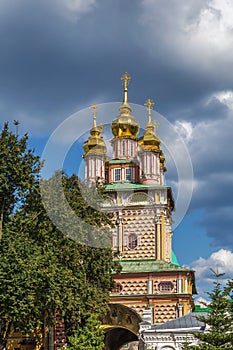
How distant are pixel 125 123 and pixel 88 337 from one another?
1927 centimetres

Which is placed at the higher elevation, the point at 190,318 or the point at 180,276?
the point at 180,276

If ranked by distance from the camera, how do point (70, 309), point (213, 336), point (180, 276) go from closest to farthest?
point (213, 336) < point (70, 309) < point (180, 276)

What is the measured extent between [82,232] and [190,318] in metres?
6.26

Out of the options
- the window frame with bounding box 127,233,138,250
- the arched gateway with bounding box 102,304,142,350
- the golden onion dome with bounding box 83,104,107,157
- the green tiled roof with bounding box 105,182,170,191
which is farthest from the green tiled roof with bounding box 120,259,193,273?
the golden onion dome with bounding box 83,104,107,157

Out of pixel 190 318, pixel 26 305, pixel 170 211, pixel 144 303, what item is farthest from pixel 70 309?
pixel 170 211

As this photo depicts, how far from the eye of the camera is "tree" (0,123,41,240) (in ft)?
98.0

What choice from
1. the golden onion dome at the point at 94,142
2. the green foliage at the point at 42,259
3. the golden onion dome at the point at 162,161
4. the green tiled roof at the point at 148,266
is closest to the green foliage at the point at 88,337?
the green foliage at the point at 42,259

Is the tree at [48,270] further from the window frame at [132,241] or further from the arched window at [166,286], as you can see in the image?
the window frame at [132,241]

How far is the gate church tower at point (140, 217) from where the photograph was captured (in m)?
39.8

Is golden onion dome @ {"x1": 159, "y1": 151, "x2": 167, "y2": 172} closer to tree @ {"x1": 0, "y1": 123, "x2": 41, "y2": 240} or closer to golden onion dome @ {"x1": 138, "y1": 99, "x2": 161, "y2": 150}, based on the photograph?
golden onion dome @ {"x1": 138, "y1": 99, "x2": 161, "y2": 150}

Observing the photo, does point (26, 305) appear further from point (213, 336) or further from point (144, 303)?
point (144, 303)

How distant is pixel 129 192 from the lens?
4356 centimetres

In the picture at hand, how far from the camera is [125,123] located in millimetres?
46906

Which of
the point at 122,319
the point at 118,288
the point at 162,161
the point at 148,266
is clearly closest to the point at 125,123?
the point at 162,161
